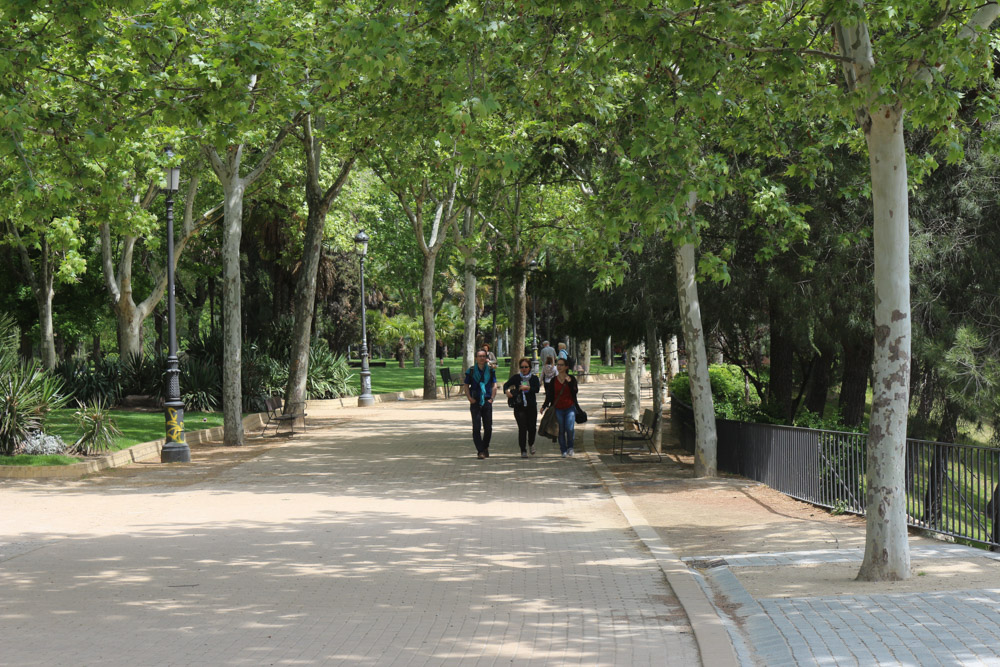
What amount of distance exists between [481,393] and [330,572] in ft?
28.2

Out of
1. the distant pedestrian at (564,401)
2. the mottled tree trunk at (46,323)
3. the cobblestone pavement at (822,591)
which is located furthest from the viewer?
the mottled tree trunk at (46,323)

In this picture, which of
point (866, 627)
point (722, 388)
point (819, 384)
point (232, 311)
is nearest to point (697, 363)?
point (819, 384)

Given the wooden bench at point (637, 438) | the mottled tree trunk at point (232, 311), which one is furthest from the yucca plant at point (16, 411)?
the wooden bench at point (637, 438)

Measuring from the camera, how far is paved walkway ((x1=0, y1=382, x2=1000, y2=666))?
6156 mm

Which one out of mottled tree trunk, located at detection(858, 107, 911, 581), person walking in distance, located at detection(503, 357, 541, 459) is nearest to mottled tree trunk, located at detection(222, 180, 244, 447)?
person walking in distance, located at detection(503, 357, 541, 459)

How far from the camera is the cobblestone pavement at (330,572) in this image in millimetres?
6301

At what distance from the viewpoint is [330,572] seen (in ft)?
28.5

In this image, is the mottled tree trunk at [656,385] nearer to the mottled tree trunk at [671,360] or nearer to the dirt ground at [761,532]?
the dirt ground at [761,532]

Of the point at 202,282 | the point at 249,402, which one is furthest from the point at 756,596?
the point at 202,282

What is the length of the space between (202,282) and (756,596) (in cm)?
4328

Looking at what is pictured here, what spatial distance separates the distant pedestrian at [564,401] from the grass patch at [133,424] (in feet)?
24.8

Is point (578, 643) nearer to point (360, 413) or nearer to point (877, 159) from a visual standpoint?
point (877, 159)

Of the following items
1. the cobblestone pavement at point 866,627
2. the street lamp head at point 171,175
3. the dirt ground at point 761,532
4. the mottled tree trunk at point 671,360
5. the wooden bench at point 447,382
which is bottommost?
the dirt ground at point 761,532

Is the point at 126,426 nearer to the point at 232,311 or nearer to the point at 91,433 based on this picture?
the point at 232,311
